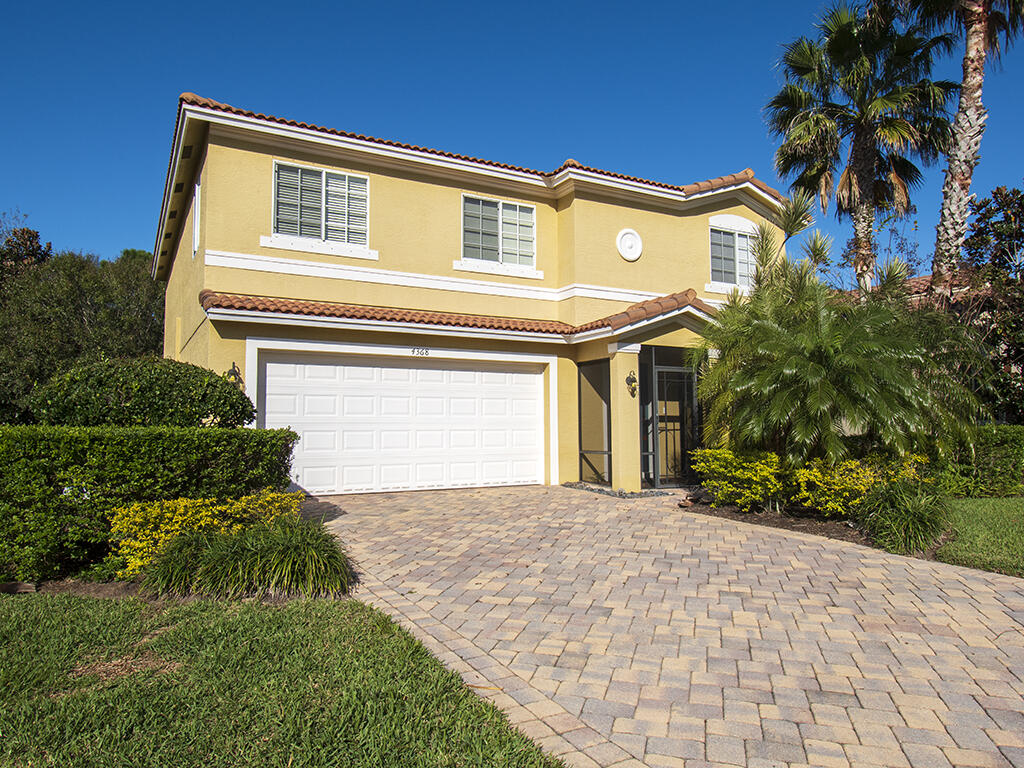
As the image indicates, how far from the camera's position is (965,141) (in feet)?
44.3

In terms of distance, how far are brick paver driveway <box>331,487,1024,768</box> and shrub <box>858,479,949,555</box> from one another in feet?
1.17

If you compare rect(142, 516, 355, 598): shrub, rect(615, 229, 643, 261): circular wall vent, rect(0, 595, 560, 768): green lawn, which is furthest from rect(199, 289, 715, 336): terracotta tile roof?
rect(0, 595, 560, 768): green lawn

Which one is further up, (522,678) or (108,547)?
(108,547)

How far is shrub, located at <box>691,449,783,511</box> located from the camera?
10094 millimetres

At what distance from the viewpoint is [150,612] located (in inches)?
215

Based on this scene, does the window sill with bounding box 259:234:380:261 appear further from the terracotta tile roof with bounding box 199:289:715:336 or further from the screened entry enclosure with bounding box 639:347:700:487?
the screened entry enclosure with bounding box 639:347:700:487

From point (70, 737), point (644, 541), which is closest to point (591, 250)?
point (644, 541)

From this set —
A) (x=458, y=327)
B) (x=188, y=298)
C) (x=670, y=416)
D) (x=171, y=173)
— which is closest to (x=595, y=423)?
(x=670, y=416)

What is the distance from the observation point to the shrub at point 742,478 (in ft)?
33.1

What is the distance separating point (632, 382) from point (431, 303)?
14.3ft

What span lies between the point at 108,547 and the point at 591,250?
11.0 metres

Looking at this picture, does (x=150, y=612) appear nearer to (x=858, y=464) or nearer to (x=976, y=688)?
(x=976, y=688)

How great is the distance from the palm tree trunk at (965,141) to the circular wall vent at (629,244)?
20.1ft

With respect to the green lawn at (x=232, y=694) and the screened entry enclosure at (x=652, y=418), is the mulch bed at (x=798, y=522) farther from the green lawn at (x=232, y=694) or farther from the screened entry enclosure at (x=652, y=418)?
the green lawn at (x=232, y=694)
